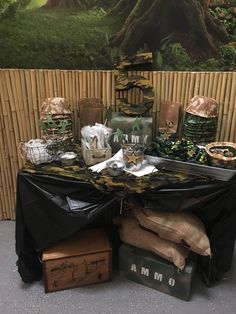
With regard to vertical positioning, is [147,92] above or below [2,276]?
above

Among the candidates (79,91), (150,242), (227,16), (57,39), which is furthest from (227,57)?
(150,242)

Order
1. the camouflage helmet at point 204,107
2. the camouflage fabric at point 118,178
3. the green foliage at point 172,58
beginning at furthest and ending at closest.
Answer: the green foliage at point 172,58, the camouflage helmet at point 204,107, the camouflage fabric at point 118,178

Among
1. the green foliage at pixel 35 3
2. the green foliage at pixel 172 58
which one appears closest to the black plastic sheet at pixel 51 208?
the green foliage at pixel 172 58

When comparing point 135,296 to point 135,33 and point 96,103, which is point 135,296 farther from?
point 135,33

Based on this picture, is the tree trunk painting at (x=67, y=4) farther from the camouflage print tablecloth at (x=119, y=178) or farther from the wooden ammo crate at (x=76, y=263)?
the wooden ammo crate at (x=76, y=263)

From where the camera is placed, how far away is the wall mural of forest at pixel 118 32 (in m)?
1.62

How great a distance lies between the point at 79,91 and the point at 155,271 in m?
1.15

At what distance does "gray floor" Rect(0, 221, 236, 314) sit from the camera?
1476 millimetres

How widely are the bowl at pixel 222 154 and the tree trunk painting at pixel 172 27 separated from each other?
1.88ft

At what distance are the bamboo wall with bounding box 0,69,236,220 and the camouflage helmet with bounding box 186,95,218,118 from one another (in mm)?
166

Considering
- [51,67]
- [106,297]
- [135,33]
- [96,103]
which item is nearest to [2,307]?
[106,297]

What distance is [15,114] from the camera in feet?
6.21

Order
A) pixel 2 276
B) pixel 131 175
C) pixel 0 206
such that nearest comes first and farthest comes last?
pixel 131 175
pixel 2 276
pixel 0 206

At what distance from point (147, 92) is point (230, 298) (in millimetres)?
1227
